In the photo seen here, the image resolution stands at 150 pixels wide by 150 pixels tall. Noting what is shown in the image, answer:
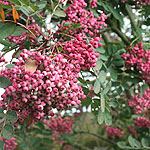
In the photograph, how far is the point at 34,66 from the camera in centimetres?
69

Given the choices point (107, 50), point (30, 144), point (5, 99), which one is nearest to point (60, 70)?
point (5, 99)

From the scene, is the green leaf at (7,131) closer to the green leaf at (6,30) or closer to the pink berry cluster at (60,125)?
the green leaf at (6,30)

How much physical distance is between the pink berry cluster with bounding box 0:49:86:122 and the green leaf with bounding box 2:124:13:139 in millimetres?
74

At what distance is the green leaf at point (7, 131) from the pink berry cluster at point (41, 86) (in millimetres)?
74

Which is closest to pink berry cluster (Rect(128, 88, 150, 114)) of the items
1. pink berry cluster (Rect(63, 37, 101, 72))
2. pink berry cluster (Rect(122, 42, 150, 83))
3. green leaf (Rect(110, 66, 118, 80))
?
pink berry cluster (Rect(122, 42, 150, 83))

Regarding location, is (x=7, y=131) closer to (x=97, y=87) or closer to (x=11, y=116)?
(x=11, y=116)

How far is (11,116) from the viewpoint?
0.75m

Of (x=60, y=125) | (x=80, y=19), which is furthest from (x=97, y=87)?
(x=60, y=125)

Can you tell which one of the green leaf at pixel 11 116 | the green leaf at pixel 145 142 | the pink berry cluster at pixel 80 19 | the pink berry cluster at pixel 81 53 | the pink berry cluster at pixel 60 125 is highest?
the pink berry cluster at pixel 80 19

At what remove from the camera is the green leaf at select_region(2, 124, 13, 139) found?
0.76 metres

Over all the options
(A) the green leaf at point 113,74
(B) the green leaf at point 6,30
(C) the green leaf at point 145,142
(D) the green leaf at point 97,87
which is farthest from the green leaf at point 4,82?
(C) the green leaf at point 145,142

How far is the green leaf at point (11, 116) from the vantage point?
29.5 inches

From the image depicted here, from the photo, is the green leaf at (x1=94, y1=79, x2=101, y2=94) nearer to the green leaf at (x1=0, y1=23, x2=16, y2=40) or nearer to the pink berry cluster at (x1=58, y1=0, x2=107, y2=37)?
the pink berry cluster at (x1=58, y1=0, x2=107, y2=37)

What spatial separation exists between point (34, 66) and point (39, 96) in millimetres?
94
